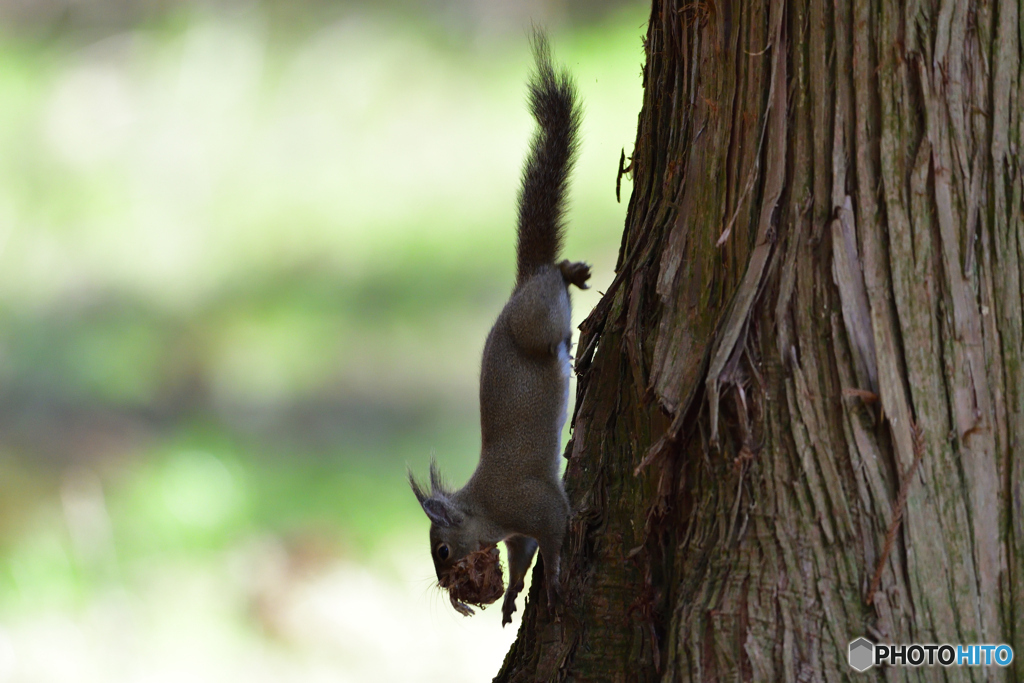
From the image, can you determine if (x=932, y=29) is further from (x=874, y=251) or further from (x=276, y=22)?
(x=276, y=22)

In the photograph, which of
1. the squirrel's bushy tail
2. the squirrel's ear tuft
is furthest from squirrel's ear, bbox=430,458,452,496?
the squirrel's bushy tail

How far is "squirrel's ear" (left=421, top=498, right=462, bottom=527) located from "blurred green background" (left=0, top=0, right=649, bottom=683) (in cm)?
170

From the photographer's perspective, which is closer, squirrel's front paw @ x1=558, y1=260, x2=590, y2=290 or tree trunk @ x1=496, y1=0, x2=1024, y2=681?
tree trunk @ x1=496, y1=0, x2=1024, y2=681

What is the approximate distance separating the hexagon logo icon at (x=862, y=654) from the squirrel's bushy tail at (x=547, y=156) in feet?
3.62

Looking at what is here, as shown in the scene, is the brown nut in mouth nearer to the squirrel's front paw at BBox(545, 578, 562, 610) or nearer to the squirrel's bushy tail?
the squirrel's front paw at BBox(545, 578, 562, 610)

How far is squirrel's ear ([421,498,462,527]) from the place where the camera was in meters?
1.92

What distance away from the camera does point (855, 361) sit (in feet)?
3.68

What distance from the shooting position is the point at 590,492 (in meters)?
1.46

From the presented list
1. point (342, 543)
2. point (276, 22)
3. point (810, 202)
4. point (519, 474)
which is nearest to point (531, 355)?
point (519, 474)

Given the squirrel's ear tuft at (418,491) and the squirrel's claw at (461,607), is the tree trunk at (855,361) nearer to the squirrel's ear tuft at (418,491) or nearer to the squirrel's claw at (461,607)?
the squirrel's claw at (461,607)

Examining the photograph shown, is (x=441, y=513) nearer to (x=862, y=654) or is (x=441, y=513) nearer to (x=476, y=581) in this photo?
(x=476, y=581)

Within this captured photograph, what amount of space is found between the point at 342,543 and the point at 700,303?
2961mm

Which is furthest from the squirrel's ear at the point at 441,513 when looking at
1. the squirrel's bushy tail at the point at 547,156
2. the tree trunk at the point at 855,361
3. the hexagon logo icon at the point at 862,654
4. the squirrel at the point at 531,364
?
the hexagon logo icon at the point at 862,654

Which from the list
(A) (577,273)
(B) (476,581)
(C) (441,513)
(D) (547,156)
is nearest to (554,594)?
(B) (476,581)
